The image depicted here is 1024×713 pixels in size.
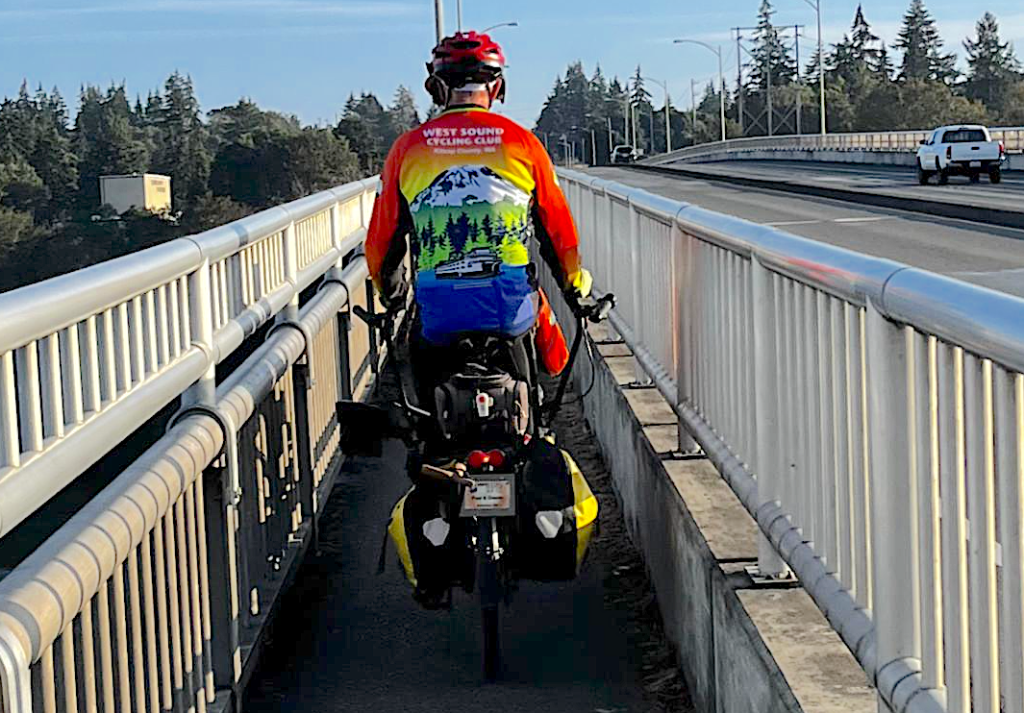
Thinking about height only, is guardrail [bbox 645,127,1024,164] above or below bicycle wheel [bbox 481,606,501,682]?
above

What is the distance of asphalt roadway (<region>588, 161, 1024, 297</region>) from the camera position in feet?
75.1

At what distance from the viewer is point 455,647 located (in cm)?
649

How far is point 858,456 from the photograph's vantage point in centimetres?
404

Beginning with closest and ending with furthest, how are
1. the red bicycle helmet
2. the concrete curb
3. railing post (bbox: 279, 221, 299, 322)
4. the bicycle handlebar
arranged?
1. the red bicycle helmet
2. the bicycle handlebar
3. railing post (bbox: 279, 221, 299, 322)
4. the concrete curb

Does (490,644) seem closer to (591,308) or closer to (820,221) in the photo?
(591,308)

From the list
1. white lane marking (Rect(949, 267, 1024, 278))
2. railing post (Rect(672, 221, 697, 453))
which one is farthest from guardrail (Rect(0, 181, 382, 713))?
white lane marking (Rect(949, 267, 1024, 278))

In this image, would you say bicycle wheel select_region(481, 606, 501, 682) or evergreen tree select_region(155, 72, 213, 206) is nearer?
bicycle wheel select_region(481, 606, 501, 682)

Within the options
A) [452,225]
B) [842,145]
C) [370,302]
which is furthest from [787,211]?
[842,145]

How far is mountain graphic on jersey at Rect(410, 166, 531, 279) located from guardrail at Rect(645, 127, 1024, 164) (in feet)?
178

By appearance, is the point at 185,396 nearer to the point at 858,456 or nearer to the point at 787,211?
the point at 858,456

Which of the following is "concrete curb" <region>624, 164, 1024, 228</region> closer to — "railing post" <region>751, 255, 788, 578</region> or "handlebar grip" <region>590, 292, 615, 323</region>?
"handlebar grip" <region>590, 292, 615, 323</region>

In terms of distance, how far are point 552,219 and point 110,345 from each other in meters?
2.50

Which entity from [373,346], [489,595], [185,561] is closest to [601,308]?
[489,595]

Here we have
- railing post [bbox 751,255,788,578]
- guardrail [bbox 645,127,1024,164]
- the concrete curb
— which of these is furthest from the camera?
guardrail [bbox 645,127,1024,164]
